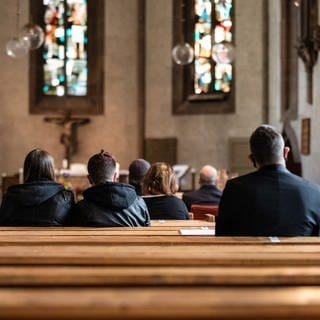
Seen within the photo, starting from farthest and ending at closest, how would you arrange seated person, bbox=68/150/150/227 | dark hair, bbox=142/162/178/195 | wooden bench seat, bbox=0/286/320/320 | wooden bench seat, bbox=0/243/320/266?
dark hair, bbox=142/162/178/195
seated person, bbox=68/150/150/227
wooden bench seat, bbox=0/243/320/266
wooden bench seat, bbox=0/286/320/320

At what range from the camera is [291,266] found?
6.15 feet

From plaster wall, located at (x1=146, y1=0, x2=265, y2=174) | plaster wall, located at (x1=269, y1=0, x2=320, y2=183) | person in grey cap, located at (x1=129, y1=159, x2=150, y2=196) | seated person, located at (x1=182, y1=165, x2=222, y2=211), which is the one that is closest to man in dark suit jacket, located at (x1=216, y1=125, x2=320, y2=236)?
person in grey cap, located at (x1=129, y1=159, x2=150, y2=196)

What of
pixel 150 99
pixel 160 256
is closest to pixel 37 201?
pixel 160 256

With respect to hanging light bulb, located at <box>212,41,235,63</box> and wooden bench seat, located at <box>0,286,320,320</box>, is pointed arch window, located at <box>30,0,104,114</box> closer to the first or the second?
hanging light bulb, located at <box>212,41,235,63</box>

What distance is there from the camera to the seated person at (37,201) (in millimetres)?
3619

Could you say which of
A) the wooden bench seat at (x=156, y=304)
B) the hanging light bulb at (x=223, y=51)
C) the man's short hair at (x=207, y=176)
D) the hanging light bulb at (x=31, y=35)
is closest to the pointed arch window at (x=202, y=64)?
the hanging light bulb at (x=223, y=51)

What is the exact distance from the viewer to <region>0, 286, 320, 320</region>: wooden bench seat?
134 centimetres

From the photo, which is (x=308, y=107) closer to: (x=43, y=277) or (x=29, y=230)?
(x=29, y=230)

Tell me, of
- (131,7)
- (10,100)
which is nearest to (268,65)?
(131,7)

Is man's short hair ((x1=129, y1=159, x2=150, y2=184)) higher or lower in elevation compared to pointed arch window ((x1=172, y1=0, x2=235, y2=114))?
lower

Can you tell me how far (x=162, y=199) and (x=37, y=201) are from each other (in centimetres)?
100

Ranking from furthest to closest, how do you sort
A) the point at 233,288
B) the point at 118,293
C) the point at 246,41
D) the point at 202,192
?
the point at 246,41, the point at 202,192, the point at 233,288, the point at 118,293

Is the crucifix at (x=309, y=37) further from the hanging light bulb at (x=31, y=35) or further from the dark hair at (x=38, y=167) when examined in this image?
the dark hair at (x=38, y=167)

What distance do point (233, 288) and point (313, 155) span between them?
900cm
